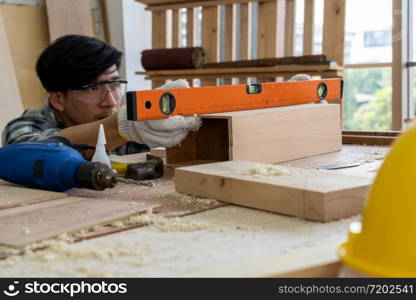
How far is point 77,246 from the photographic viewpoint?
104 centimetres

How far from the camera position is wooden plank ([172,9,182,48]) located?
5043mm

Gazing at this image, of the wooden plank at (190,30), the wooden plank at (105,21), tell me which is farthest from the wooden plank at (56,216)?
the wooden plank at (105,21)

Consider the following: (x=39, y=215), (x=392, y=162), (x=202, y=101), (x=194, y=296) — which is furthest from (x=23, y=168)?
(x=392, y=162)

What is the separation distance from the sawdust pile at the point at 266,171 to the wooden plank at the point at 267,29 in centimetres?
309

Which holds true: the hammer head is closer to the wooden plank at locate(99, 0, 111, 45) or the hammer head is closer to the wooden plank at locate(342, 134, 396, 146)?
the wooden plank at locate(342, 134, 396, 146)

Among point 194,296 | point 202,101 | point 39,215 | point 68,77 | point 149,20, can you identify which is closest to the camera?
point 194,296

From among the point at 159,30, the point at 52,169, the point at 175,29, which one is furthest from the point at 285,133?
the point at 159,30

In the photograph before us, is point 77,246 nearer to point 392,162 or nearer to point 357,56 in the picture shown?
point 392,162

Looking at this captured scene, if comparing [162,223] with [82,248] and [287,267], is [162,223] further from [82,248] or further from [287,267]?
[287,267]

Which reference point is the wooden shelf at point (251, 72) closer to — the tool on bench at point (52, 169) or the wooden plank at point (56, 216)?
the tool on bench at point (52, 169)

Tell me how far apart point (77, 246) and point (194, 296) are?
36 cm

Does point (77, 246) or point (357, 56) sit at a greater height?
point (357, 56)

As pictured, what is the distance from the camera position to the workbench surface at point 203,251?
88 cm

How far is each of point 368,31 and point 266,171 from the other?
140 inches
